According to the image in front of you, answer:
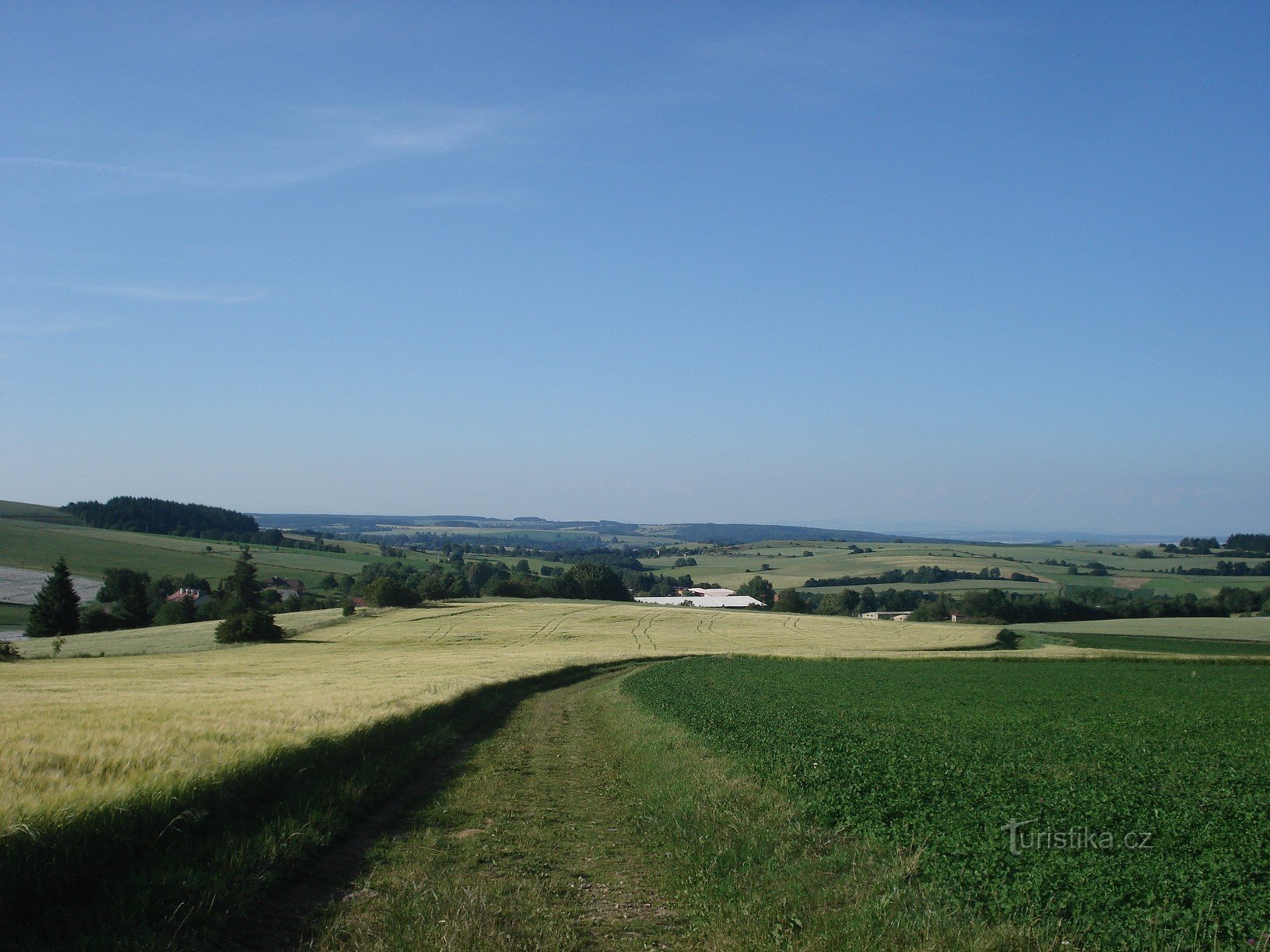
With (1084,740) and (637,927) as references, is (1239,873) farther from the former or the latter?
(1084,740)

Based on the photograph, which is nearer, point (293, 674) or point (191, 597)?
point (293, 674)

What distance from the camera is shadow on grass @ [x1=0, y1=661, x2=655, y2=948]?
5.89 metres

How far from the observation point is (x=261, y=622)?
5372 centimetres

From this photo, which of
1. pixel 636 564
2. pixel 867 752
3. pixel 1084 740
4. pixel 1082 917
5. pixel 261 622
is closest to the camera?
pixel 1082 917

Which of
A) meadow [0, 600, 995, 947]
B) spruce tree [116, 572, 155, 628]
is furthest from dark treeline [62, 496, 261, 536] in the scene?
meadow [0, 600, 995, 947]

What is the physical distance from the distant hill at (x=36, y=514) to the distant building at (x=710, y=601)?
110m

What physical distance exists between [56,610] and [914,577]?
4436 inches

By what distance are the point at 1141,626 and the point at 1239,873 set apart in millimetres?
68436

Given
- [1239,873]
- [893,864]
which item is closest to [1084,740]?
[1239,873]

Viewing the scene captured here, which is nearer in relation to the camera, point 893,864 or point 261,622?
point 893,864

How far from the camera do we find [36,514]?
150375 millimetres

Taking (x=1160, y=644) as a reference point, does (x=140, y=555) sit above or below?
above

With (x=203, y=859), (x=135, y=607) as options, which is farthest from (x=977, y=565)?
(x=203, y=859)

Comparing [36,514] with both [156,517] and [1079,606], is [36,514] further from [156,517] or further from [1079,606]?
[1079,606]
